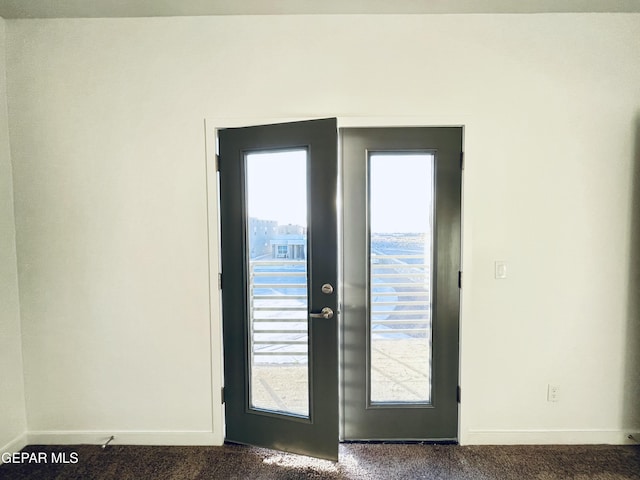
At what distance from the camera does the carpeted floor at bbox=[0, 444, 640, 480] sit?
67.9 inches

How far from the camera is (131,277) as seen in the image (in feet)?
6.43

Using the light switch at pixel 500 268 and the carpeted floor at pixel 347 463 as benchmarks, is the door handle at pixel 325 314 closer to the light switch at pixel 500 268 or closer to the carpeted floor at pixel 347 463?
the carpeted floor at pixel 347 463

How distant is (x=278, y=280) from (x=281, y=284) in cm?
3

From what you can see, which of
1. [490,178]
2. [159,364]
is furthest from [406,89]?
[159,364]

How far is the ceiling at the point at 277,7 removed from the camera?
1.75m

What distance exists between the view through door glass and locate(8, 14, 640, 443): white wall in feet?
0.40

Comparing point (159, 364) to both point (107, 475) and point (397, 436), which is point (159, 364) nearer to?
point (107, 475)

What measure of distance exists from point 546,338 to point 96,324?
2.91 m

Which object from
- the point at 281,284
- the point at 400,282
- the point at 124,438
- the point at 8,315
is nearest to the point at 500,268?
the point at 400,282

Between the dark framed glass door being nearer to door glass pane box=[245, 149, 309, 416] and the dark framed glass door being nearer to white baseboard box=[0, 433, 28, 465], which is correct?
door glass pane box=[245, 149, 309, 416]

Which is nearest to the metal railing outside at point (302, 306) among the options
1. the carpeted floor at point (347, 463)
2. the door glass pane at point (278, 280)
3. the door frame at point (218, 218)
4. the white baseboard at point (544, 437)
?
the door glass pane at point (278, 280)

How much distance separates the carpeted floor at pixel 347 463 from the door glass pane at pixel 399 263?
0.33m

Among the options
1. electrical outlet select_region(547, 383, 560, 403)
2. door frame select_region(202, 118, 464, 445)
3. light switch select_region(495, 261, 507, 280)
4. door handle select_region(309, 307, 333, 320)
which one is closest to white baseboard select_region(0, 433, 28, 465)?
door frame select_region(202, 118, 464, 445)

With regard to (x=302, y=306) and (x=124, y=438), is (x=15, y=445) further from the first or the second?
(x=302, y=306)
